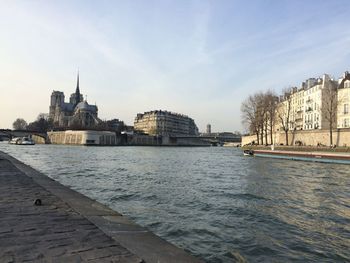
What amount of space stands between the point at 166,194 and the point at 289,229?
6944mm

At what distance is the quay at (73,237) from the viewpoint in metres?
5.05

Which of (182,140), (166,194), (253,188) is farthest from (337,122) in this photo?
(182,140)

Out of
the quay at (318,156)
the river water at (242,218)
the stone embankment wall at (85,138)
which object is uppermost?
A: the stone embankment wall at (85,138)

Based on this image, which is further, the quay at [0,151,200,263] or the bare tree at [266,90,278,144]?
the bare tree at [266,90,278,144]

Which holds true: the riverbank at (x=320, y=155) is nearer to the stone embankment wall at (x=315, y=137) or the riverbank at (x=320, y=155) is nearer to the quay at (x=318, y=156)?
the quay at (x=318, y=156)

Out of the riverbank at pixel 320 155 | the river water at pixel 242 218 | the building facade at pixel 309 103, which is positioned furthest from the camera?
the building facade at pixel 309 103

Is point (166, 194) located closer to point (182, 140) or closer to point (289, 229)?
point (289, 229)

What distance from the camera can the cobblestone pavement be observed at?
4.97 m

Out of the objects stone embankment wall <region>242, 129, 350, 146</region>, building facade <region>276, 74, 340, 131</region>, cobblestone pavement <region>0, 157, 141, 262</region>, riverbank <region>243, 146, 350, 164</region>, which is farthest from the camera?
building facade <region>276, 74, 340, 131</region>

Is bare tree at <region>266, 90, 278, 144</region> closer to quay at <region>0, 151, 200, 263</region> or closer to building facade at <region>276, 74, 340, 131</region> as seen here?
building facade at <region>276, 74, 340, 131</region>

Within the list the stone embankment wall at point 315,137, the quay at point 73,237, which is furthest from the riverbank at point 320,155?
the quay at point 73,237

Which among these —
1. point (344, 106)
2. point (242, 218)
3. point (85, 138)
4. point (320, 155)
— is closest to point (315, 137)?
point (344, 106)

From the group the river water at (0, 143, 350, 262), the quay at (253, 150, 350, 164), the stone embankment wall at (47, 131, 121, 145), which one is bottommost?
the river water at (0, 143, 350, 262)

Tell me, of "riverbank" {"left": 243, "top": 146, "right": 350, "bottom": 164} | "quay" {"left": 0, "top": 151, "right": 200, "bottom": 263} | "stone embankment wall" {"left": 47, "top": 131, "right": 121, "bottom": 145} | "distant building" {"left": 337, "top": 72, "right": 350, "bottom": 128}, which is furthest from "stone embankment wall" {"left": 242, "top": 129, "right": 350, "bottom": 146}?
"stone embankment wall" {"left": 47, "top": 131, "right": 121, "bottom": 145}
